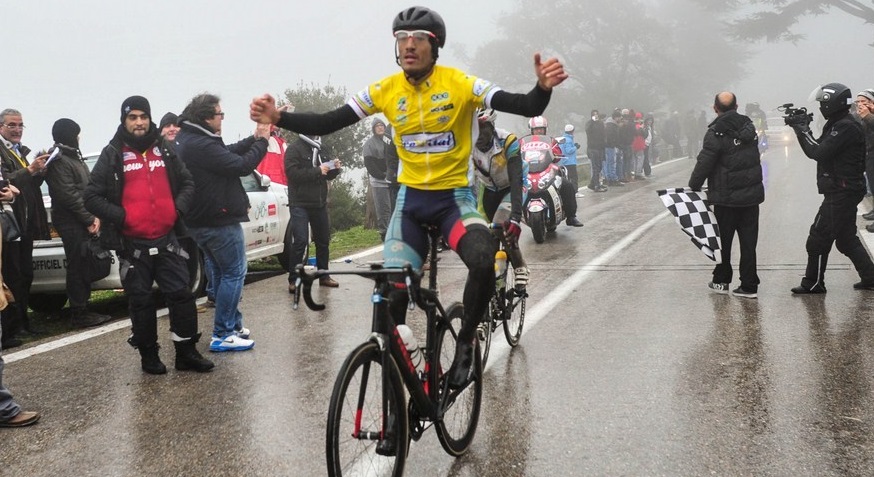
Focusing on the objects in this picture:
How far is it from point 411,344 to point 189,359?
294 cm

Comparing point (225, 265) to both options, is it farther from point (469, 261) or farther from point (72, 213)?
point (469, 261)

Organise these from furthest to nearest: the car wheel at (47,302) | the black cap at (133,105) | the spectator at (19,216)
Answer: the car wheel at (47,302), the spectator at (19,216), the black cap at (133,105)

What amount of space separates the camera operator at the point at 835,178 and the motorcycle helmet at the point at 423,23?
509 centimetres

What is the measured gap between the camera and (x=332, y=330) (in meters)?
7.34

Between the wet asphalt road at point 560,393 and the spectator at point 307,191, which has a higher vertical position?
the spectator at point 307,191

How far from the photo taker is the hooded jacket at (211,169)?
663 cm

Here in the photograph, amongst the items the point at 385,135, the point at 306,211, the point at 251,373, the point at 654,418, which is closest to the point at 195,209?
the point at 251,373

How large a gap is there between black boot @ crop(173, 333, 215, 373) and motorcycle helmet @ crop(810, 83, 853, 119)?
597cm

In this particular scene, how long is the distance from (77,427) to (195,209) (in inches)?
84.1

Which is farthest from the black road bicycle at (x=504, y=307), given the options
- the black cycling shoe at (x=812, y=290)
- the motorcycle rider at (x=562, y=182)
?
the motorcycle rider at (x=562, y=182)

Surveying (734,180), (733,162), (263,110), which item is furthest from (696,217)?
(263,110)

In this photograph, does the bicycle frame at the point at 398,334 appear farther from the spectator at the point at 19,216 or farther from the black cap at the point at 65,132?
the black cap at the point at 65,132

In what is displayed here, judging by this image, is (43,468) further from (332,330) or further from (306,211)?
(306,211)

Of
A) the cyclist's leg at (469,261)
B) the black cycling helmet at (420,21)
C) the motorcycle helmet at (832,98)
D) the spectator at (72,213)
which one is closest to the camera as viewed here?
the cyclist's leg at (469,261)
